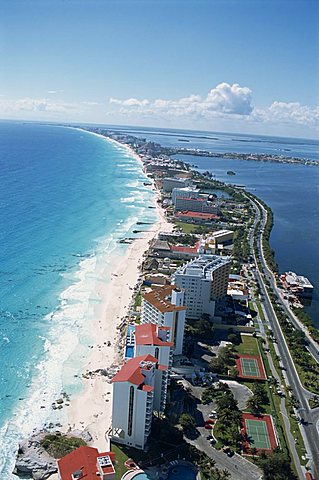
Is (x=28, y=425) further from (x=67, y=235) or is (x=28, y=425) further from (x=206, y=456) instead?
(x=67, y=235)

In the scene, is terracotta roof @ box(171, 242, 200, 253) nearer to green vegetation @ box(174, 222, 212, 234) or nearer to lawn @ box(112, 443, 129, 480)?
green vegetation @ box(174, 222, 212, 234)

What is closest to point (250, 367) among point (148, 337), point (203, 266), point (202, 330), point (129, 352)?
point (202, 330)

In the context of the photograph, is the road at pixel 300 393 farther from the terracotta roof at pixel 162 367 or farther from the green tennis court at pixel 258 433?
the terracotta roof at pixel 162 367

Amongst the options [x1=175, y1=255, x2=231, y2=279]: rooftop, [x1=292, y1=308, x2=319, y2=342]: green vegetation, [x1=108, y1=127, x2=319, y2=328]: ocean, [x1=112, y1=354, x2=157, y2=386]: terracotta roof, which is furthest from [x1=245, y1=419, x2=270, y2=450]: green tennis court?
[x1=108, y1=127, x2=319, y2=328]: ocean

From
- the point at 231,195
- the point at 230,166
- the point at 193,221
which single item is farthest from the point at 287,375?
the point at 230,166

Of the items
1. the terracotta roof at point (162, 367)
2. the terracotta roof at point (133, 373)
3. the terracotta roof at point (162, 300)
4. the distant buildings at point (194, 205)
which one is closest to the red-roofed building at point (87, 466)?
the terracotta roof at point (133, 373)

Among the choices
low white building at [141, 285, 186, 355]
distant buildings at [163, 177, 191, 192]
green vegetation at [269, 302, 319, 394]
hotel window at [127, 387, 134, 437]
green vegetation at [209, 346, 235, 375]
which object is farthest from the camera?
distant buildings at [163, 177, 191, 192]
